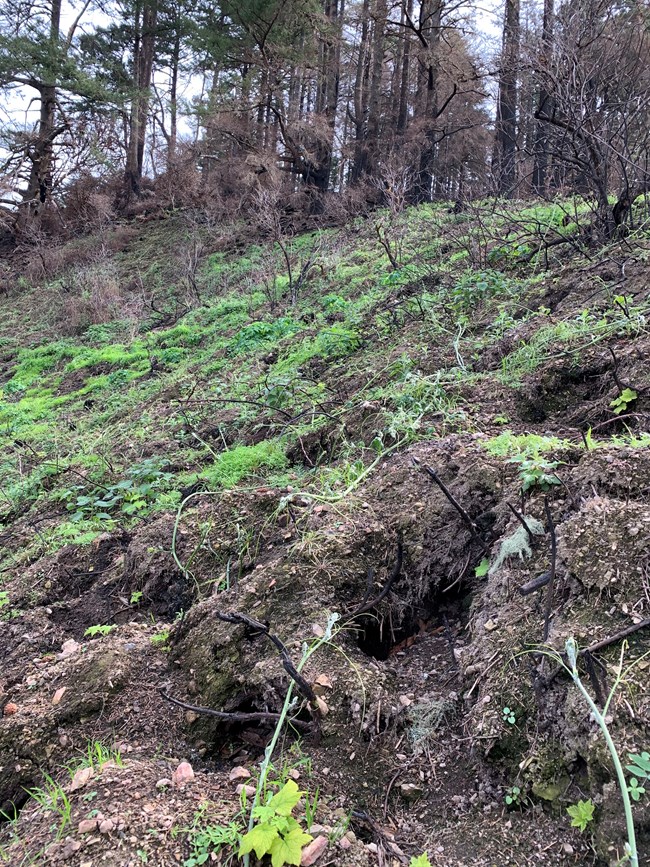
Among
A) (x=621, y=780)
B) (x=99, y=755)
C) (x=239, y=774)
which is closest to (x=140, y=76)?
(x=99, y=755)

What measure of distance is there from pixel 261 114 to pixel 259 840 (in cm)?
1909

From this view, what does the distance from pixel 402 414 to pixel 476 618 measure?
61.3 inches

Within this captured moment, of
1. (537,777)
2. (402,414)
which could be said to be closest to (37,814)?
(537,777)

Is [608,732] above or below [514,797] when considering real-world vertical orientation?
above

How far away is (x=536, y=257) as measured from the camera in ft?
18.4

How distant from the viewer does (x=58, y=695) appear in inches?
80.0

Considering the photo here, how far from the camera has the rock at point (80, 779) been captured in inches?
59.8

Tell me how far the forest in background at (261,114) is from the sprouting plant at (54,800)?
8577mm

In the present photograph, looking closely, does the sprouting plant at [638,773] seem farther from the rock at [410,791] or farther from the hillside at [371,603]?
the rock at [410,791]

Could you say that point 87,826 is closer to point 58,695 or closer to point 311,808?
point 311,808

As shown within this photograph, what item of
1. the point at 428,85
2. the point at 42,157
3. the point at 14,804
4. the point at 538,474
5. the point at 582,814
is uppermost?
the point at 428,85

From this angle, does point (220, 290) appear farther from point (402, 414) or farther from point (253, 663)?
point (253, 663)

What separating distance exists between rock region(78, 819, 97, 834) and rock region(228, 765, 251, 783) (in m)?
0.35

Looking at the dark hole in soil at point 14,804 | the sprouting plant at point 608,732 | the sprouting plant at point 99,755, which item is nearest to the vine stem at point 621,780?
the sprouting plant at point 608,732
